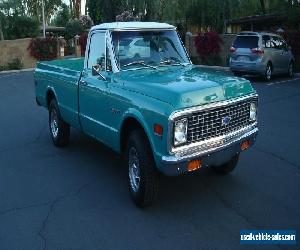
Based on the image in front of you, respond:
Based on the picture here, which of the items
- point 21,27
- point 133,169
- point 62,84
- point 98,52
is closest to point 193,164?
point 133,169

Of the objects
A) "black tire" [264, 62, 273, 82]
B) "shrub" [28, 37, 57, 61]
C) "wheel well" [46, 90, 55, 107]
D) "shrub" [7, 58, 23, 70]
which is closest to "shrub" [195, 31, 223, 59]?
"black tire" [264, 62, 273, 82]

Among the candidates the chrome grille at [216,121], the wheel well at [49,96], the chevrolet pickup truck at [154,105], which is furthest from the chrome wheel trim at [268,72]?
the chrome grille at [216,121]

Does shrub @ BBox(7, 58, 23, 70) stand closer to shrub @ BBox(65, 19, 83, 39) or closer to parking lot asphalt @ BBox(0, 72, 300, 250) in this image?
shrub @ BBox(65, 19, 83, 39)

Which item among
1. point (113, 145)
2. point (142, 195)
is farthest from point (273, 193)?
point (113, 145)

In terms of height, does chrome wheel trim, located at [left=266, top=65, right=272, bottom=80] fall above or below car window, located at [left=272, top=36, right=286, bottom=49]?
below

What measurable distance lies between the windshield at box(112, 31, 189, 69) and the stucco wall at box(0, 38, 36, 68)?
23.8m

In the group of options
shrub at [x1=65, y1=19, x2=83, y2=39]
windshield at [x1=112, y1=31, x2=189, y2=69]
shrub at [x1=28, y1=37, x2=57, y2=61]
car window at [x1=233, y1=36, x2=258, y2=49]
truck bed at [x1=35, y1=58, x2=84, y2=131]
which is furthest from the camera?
shrub at [x1=65, y1=19, x2=83, y2=39]

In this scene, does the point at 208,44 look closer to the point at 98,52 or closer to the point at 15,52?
the point at 15,52

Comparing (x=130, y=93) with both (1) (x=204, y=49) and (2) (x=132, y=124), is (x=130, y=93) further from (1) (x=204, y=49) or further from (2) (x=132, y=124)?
(1) (x=204, y=49)

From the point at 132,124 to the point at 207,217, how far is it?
1.46 meters

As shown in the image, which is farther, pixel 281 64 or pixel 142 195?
pixel 281 64

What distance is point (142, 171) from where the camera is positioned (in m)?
4.98

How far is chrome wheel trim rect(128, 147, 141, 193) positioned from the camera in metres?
5.27

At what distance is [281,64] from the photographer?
17656 millimetres
